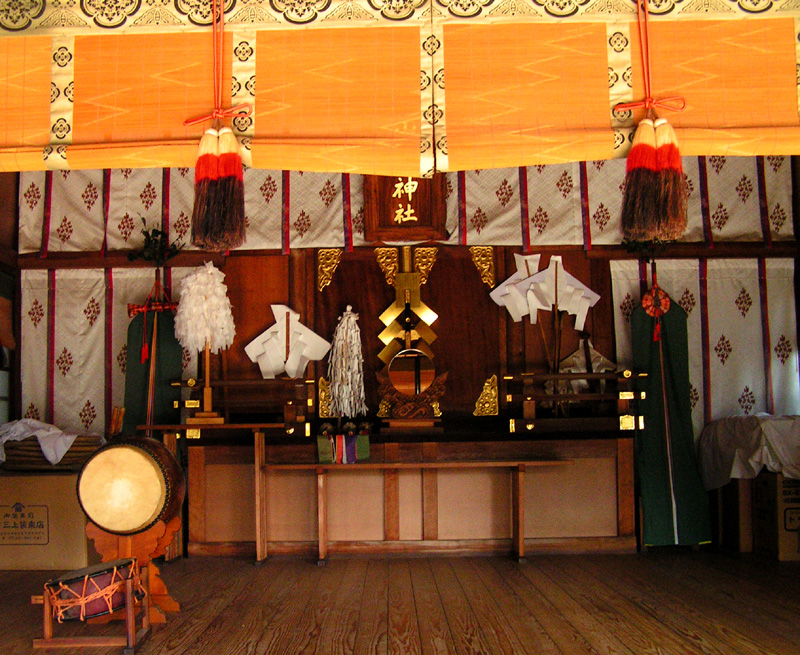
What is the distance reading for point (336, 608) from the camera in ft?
14.3

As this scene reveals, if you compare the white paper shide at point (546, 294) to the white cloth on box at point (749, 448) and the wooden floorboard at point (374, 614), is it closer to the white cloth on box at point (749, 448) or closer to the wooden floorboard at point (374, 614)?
the white cloth on box at point (749, 448)

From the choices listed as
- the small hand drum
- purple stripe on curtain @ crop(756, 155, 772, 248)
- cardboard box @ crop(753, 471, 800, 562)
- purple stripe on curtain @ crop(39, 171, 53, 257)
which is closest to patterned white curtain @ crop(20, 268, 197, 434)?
purple stripe on curtain @ crop(39, 171, 53, 257)

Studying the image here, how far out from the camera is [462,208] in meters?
6.54

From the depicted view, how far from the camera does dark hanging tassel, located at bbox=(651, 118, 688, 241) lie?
2734 millimetres

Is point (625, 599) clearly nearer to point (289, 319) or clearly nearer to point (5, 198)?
point (289, 319)

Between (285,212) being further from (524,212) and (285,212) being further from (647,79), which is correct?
(647,79)

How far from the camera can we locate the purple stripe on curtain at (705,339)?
6391 mm

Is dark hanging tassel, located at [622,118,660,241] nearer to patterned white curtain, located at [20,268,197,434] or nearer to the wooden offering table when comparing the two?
the wooden offering table

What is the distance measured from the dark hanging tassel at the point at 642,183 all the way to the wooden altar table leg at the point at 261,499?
12.4 ft

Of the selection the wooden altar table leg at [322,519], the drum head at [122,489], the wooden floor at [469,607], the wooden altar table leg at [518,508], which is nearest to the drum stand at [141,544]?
the drum head at [122,489]

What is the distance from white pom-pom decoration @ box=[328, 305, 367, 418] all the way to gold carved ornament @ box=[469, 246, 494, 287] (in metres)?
1.21

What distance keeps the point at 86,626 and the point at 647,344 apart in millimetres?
4745

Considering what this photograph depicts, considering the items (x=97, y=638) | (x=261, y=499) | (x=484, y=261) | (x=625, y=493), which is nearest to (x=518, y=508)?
(x=625, y=493)

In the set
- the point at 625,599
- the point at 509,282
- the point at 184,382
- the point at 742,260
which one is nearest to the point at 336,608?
the point at 625,599
